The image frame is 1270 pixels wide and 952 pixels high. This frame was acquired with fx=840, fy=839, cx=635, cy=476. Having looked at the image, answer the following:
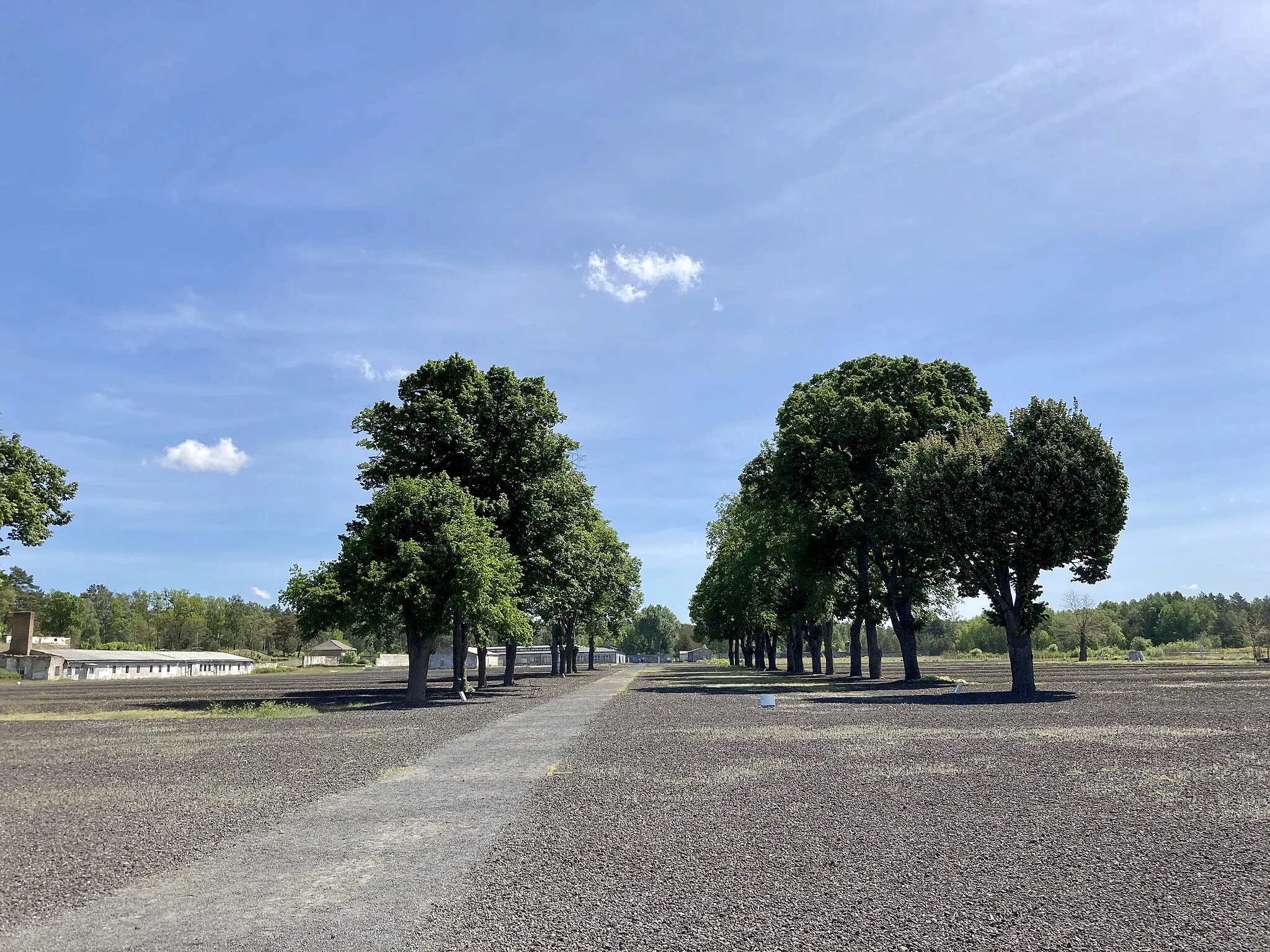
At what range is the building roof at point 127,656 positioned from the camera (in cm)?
11119

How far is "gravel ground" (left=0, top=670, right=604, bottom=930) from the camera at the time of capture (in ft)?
29.3

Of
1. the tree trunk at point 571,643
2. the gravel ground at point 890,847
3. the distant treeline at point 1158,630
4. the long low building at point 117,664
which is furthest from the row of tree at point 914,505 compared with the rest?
the long low building at point 117,664

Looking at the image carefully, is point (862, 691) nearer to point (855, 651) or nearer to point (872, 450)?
point (872, 450)

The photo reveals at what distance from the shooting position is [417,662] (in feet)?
123

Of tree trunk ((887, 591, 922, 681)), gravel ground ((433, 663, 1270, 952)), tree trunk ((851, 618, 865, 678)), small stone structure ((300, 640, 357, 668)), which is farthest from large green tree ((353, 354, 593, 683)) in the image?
small stone structure ((300, 640, 357, 668))

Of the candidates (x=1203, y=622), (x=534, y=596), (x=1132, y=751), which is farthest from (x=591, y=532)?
(x=1203, y=622)

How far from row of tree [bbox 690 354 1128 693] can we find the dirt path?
28836mm

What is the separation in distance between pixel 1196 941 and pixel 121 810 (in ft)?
42.8

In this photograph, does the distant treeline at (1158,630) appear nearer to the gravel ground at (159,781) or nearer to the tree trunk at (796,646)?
the tree trunk at (796,646)

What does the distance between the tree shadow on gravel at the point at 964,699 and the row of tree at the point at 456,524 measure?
14.4 meters

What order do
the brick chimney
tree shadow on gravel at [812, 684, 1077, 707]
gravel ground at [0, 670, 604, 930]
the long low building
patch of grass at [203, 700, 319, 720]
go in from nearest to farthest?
gravel ground at [0, 670, 604, 930], patch of grass at [203, 700, 319, 720], tree shadow on gravel at [812, 684, 1077, 707], the long low building, the brick chimney

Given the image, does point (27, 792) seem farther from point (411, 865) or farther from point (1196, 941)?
point (1196, 941)

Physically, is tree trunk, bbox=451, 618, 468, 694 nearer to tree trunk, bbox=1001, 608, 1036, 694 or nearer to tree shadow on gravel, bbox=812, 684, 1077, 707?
tree shadow on gravel, bbox=812, 684, 1077, 707

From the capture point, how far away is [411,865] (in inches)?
340
